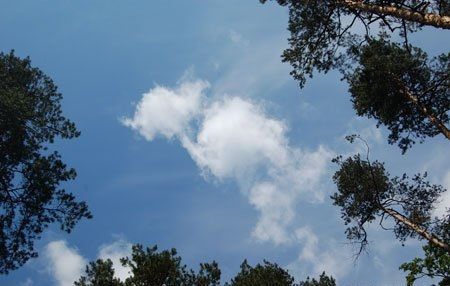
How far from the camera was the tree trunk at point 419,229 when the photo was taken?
56.0 feet

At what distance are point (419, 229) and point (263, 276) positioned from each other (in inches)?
273

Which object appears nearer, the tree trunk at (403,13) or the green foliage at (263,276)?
the tree trunk at (403,13)

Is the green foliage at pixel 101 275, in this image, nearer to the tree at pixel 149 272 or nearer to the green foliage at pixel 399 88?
the tree at pixel 149 272

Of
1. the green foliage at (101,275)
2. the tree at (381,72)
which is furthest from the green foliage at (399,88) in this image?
the green foliage at (101,275)

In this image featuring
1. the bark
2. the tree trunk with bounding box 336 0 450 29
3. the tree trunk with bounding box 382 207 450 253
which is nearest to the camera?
the tree trunk with bounding box 336 0 450 29

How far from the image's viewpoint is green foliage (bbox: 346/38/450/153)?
18766mm

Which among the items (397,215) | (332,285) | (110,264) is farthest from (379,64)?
(110,264)

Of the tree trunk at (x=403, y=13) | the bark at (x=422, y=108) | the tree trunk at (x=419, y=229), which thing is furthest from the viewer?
the bark at (x=422, y=108)

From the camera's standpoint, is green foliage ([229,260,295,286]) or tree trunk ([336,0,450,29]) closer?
tree trunk ([336,0,450,29])

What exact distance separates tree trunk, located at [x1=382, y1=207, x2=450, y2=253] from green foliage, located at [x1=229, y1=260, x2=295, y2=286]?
588 centimetres

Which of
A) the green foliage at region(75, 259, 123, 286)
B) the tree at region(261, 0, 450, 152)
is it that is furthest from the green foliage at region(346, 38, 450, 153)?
the green foliage at region(75, 259, 123, 286)

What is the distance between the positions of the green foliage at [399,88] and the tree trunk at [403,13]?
15.1ft

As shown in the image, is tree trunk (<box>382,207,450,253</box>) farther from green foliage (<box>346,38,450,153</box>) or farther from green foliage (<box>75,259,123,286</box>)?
green foliage (<box>75,259,123,286</box>)

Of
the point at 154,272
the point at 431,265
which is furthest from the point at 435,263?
the point at 154,272
